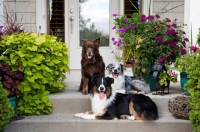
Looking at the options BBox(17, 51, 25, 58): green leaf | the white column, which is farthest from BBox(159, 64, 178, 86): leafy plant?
the white column

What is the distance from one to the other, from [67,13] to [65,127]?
3480 mm

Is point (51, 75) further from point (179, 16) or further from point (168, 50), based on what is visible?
point (179, 16)

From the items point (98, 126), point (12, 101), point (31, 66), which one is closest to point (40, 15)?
point (31, 66)

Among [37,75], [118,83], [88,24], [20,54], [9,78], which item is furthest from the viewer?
[88,24]

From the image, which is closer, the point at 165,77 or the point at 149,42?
the point at 165,77

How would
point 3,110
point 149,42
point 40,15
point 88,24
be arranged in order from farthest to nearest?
point 88,24, point 40,15, point 149,42, point 3,110

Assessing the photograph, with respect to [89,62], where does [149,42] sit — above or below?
above

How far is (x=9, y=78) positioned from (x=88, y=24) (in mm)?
3397

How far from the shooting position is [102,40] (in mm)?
7379

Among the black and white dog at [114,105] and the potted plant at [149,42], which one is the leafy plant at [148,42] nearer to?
the potted plant at [149,42]

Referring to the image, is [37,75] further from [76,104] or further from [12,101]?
[76,104]

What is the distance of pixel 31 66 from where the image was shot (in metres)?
4.50

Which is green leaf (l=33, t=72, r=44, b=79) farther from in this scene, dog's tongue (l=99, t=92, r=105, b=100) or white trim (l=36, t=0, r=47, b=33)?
white trim (l=36, t=0, r=47, b=33)

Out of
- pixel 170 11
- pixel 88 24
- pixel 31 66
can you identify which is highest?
pixel 170 11
